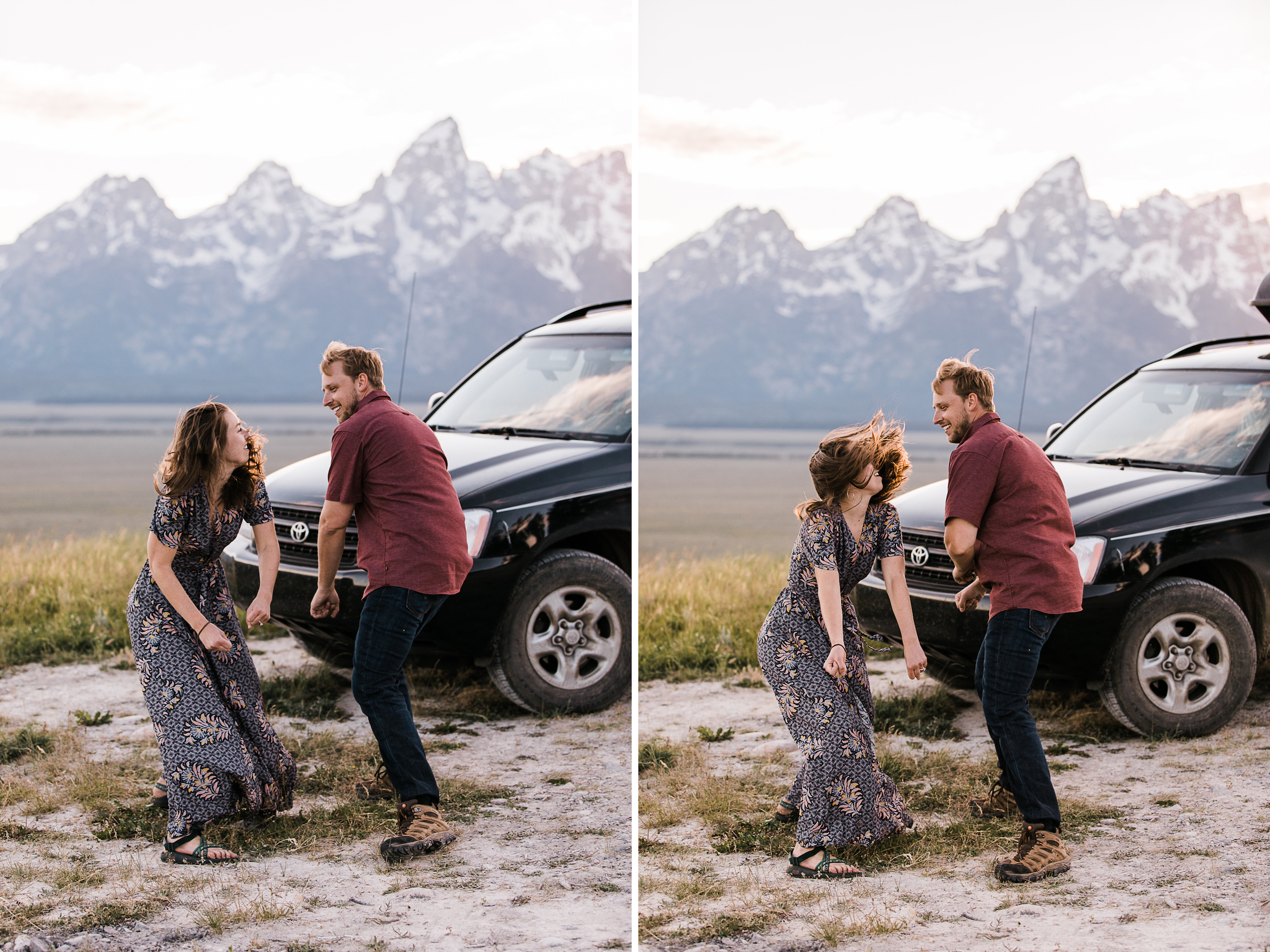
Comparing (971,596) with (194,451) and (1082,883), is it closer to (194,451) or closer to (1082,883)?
(1082,883)

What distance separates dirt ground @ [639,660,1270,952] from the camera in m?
3.61

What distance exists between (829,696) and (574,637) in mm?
1845

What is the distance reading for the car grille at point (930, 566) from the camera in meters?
5.36

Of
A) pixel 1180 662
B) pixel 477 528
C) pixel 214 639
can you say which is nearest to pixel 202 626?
pixel 214 639

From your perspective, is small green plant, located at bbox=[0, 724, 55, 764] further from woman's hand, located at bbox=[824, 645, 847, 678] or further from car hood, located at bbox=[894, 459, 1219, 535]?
car hood, located at bbox=[894, 459, 1219, 535]

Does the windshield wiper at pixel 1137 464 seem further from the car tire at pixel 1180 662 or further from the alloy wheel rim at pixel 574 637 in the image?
the alloy wheel rim at pixel 574 637

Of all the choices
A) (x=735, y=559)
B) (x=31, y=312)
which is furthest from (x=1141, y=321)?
(x=735, y=559)

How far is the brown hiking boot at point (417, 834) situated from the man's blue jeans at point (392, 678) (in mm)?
61

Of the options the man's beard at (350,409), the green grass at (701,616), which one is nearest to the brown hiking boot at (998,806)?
the green grass at (701,616)

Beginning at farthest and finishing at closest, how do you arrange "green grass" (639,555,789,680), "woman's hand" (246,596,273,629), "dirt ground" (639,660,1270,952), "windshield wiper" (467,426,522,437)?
"green grass" (639,555,789,680) < "windshield wiper" (467,426,522,437) < "woman's hand" (246,596,273,629) < "dirt ground" (639,660,1270,952)

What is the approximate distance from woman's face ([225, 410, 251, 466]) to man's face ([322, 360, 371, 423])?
0.33 metres

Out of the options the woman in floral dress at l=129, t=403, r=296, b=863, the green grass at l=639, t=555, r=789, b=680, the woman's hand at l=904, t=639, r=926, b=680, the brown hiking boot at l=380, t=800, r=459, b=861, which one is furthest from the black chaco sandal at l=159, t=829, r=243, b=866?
the green grass at l=639, t=555, r=789, b=680

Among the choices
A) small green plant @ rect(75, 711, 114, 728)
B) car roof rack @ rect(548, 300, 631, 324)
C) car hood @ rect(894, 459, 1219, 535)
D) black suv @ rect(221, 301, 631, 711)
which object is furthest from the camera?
car roof rack @ rect(548, 300, 631, 324)

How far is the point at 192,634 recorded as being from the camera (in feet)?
14.1
